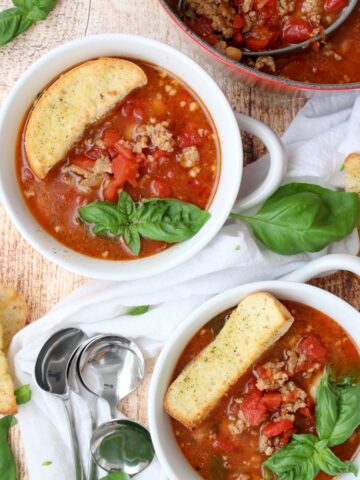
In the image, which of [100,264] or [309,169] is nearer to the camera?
[100,264]

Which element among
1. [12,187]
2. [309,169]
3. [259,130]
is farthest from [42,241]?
[309,169]

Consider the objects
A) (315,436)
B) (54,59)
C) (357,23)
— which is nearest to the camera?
(54,59)

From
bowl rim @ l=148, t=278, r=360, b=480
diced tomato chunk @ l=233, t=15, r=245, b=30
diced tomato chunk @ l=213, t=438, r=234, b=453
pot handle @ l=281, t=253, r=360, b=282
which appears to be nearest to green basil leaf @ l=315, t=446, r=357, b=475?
bowl rim @ l=148, t=278, r=360, b=480

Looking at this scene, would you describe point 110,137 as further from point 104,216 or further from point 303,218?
point 303,218

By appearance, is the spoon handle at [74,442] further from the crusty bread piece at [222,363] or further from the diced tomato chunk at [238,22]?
the diced tomato chunk at [238,22]

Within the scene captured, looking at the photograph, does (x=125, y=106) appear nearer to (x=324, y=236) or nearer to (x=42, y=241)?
(x=42, y=241)

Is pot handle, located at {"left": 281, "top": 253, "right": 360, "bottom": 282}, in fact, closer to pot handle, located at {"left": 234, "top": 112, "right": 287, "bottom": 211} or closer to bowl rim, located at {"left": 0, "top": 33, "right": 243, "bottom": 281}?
pot handle, located at {"left": 234, "top": 112, "right": 287, "bottom": 211}

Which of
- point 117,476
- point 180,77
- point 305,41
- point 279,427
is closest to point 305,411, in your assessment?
point 279,427

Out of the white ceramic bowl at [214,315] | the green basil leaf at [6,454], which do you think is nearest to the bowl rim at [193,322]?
the white ceramic bowl at [214,315]
